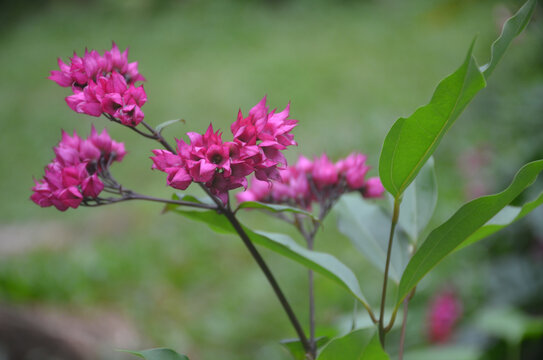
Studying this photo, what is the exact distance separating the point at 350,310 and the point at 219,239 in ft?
3.36

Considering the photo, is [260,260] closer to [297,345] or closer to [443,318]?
[297,345]

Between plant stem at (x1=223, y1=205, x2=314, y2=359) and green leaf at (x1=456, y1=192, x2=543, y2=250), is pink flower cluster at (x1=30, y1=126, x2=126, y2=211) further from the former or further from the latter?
green leaf at (x1=456, y1=192, x2=543, y2=250)

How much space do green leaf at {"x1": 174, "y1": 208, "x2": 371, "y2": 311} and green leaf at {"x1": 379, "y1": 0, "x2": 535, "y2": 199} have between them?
100 millimetres

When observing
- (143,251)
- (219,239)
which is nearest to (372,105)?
(219,239)

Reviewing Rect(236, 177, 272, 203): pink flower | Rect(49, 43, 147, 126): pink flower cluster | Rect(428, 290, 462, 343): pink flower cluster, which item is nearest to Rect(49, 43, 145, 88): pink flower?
Rect(49, 43, 147, 126): pink flower cluster

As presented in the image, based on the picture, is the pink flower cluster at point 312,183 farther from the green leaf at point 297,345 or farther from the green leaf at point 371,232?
the green leaf at point 297,345

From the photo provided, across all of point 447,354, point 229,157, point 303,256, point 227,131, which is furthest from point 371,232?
point 227,131

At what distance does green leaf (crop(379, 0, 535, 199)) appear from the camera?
416 mm

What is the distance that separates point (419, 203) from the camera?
0.63m

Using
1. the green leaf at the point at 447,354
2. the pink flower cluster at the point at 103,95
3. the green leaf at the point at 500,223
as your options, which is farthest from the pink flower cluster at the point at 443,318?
the pink flower cluster at the point at 103,95

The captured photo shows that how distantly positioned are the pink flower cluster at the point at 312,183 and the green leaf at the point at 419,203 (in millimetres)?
56

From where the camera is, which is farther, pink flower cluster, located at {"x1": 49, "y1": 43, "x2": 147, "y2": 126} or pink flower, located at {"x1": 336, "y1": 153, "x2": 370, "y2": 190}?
pink flower, located at {"x1": 336, "y1": 153, "x2": 370, "y2": 190}

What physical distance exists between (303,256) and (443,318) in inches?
38.6

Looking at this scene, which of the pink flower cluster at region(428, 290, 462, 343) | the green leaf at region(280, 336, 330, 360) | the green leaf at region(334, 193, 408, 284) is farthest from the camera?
the pink flower cluster at region(428, 290, 462, 343)
